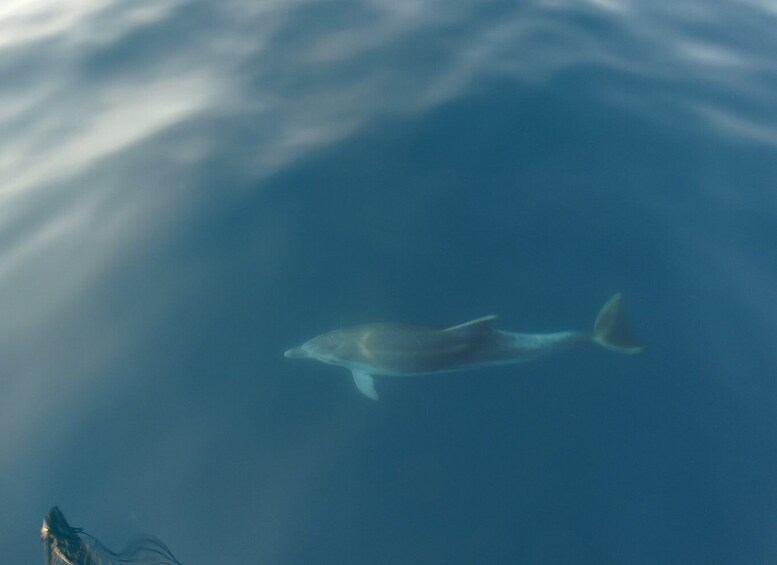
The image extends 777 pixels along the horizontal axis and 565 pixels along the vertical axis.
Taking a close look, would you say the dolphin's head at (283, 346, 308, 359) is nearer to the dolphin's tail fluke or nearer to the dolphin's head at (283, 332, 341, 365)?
the dolphin's head at (283, 332, 341, 365)

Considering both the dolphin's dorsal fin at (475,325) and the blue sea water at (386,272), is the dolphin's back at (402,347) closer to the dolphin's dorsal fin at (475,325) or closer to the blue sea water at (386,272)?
the dolphin's dorsal fin at (475,325)

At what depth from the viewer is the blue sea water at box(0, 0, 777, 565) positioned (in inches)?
284

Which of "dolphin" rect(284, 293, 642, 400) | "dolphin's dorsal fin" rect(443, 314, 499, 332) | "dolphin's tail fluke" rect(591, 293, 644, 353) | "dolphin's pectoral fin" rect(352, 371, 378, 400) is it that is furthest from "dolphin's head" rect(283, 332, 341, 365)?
"dolphin's tail fluke" rect(591, 293, 644, 353)

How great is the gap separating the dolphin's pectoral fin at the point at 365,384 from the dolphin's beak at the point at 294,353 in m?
0.79

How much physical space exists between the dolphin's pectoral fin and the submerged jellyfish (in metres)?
3.06

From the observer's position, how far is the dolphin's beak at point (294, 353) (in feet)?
28.4

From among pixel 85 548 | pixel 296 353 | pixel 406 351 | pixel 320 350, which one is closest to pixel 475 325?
pixel 406 351

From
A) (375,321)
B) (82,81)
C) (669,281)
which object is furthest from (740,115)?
(82,81)

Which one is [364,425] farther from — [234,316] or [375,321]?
[234,316]

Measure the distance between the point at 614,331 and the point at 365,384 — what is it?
356 centimetres

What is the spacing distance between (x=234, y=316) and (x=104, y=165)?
4.24 m

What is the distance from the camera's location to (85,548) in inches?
262

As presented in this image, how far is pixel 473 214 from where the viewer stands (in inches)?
392

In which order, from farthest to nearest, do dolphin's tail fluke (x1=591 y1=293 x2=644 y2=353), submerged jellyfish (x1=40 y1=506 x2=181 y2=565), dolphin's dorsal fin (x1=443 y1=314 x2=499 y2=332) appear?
dolphin's tail fluke (x1=591 y1=293 x2=644 y2=353) → dolphin's dorsal fin (x1=443 y1=314 x2=499 y2=332) → submerged jellyfish (x1=40 y1=506 x2=181 y2=565)
